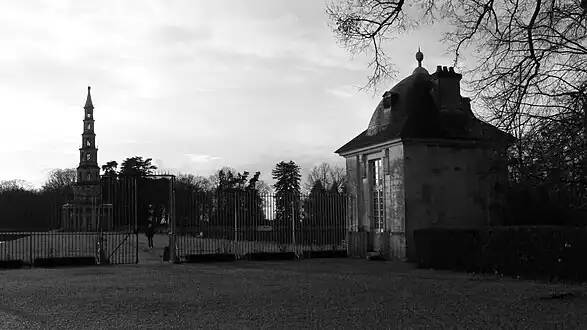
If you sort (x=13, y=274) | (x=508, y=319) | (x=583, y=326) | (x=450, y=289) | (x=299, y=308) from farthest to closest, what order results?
1. (x=13, y=274)
2. (x=450, y=289)
3. (x=299, y=308)
4. (x=508, y=319)
5. (x=583, y=326)

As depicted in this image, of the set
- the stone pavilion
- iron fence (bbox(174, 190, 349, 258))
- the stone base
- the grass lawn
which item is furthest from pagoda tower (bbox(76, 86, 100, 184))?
the grass lawn

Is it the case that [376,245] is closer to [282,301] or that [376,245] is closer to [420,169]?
[420,169]

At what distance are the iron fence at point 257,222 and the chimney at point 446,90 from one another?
540 centimetres

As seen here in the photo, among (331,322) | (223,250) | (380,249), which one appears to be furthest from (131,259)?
(331,322)

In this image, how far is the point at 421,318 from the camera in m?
9.44

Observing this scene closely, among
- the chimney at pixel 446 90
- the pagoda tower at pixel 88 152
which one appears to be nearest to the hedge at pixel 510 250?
the chimney at pixel 446 90

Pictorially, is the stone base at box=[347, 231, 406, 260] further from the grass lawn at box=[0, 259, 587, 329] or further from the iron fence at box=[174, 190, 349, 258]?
the grass lawn at box=[0, 259, 587, 329]

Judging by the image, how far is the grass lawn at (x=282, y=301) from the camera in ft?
30.4

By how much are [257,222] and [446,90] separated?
864cm

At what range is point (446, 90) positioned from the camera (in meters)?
23.1

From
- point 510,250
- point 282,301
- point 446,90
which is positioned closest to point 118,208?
point 446,90

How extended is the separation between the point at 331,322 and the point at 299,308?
146 centimetres

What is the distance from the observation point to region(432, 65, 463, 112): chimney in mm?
22969

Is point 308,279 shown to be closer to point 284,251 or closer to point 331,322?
point 331,322
